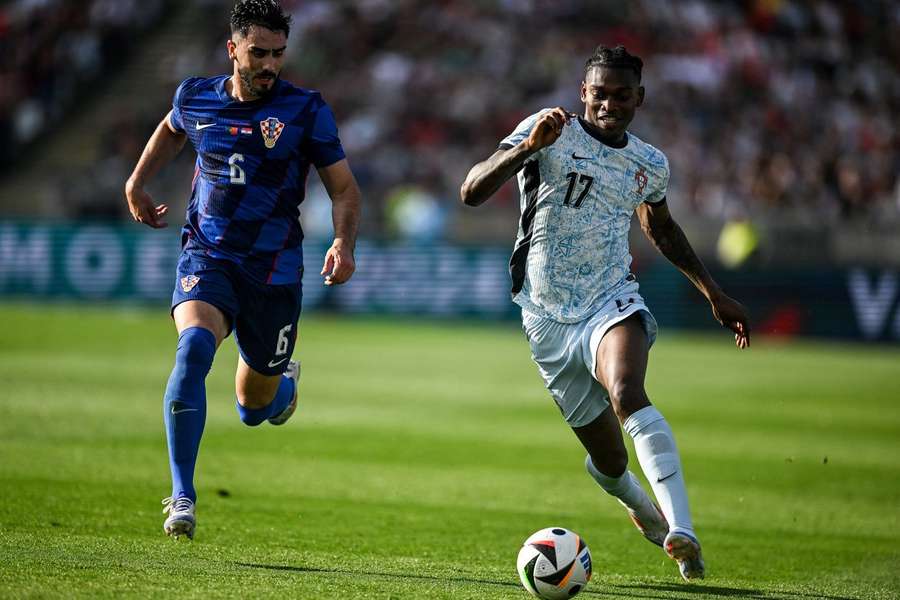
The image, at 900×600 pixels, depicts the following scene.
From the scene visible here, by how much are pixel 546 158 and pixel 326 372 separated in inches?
410

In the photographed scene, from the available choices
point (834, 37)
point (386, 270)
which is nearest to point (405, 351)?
point (386, 270)

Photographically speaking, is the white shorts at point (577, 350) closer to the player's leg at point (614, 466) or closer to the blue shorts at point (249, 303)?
the player's leg at point (614, 466)

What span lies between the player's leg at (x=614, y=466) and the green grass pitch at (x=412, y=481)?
0.94 feet

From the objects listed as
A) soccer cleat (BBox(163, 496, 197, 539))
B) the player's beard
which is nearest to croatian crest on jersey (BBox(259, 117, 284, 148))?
the player's beard

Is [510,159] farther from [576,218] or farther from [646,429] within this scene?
[646,429]

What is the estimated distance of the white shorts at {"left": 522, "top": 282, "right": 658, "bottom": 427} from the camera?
261 inches

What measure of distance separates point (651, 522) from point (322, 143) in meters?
2.66

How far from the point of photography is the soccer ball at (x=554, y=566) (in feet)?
19.0

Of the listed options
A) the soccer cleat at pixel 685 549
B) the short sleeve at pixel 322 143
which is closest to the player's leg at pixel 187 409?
the short sleeve at pixel 322 143

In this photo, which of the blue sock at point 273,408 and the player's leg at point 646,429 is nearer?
the player's leg at point 646,429

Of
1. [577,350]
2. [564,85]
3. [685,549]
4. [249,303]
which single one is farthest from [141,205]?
[564,85]

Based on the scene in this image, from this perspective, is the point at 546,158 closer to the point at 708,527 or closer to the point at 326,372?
the point at 708,527

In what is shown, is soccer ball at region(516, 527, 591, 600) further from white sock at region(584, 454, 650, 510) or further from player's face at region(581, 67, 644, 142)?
player's face at region(581, 67, 644, 142)

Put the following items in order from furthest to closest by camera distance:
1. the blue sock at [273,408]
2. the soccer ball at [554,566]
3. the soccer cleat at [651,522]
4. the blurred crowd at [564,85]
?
the blurred crowd at [564,85] < the blue sock at [273,408] < the soccer cleat at [651,522] < the soccer ball at [554,566]
